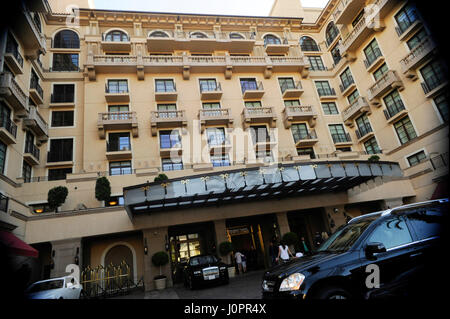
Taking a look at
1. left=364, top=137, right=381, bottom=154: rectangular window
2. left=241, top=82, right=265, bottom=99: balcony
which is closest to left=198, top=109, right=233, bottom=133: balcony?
left=241, top=82, right=265, bottom=99: balcony

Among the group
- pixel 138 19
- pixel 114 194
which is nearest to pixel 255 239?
pixel 114 194

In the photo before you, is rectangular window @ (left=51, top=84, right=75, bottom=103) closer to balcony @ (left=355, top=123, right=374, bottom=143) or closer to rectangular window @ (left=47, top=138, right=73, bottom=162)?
rectangular window @ (left=47, top=138, right=73, bottom=162)

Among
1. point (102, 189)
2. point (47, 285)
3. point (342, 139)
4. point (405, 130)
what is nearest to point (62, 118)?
point (102, 189)

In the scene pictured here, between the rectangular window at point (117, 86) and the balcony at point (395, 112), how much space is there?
25.7 m

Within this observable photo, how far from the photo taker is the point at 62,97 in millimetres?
24750

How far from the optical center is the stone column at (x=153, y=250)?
667 inches

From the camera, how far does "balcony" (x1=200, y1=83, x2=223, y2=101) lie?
2670cm

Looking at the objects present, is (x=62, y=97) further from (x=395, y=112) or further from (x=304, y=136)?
(x=395, y=112)

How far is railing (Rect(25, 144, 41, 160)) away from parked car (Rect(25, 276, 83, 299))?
13101 millimetres

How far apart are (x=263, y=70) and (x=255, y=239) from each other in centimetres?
1876

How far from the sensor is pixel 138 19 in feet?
95.1

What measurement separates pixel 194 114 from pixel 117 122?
23.8ft

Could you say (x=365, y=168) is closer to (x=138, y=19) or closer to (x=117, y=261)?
(x=117, y=261)
